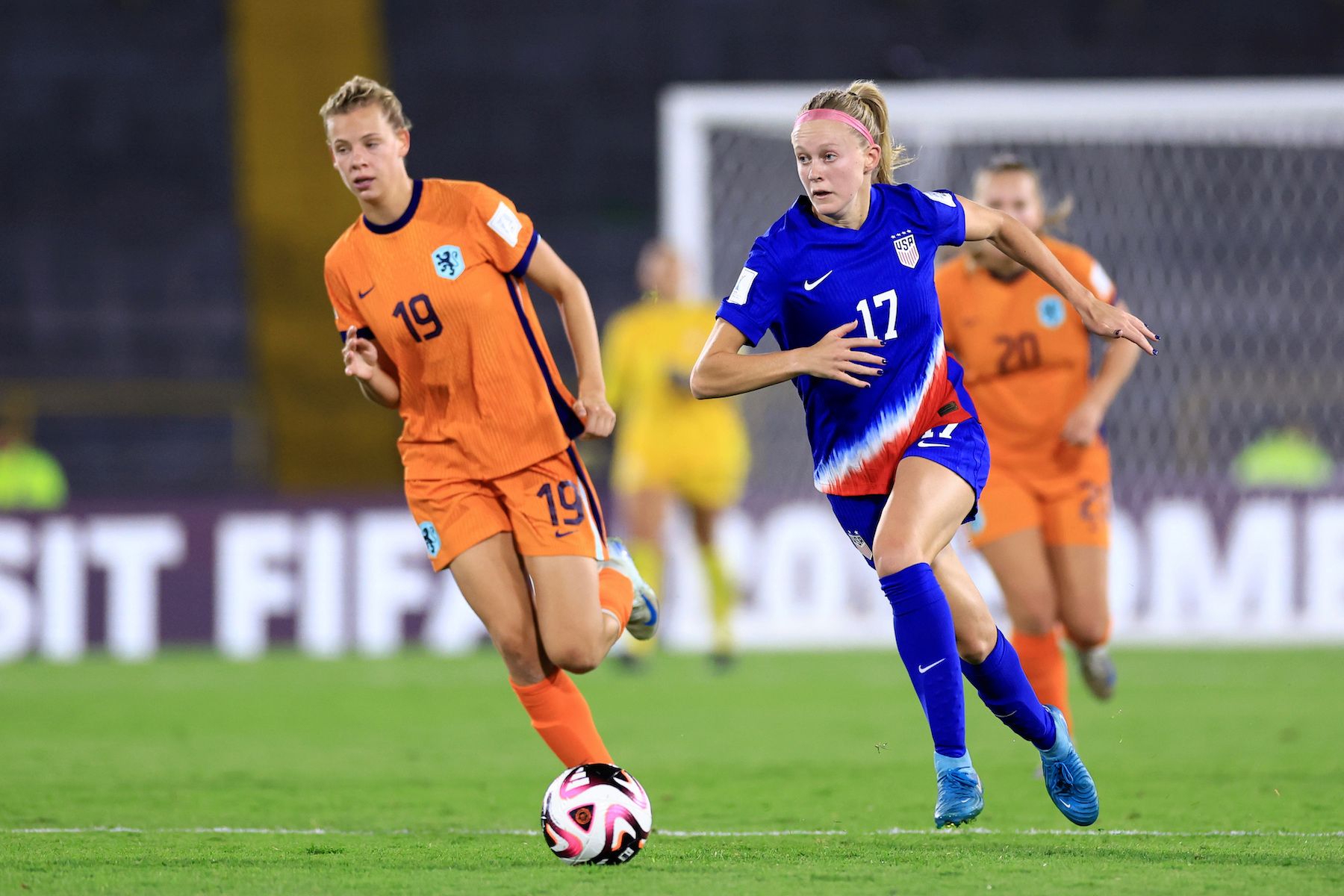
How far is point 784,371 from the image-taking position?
13.8 feet

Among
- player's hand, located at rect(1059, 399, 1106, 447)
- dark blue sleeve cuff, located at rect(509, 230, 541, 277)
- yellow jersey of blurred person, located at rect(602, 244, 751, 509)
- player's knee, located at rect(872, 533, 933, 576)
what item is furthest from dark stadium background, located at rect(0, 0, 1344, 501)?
player's knee, located at rect(872, 533, 933, 576)

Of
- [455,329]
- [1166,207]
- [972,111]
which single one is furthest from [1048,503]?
[1166,207]

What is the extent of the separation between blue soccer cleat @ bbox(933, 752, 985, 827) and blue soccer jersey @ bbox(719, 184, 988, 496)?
0.71m

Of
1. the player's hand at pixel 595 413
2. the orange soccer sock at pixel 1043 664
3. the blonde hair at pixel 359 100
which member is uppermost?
the blonde hair at pixel 359 100

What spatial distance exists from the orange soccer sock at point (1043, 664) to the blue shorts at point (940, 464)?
1.17 metres

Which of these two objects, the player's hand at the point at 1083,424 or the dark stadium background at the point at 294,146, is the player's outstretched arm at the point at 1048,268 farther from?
the dark stadium background at the point at 294,146

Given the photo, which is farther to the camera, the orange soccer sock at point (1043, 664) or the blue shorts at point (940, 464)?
the orange soccer sock at point (1043, 664)

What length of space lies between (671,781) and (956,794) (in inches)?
77.1

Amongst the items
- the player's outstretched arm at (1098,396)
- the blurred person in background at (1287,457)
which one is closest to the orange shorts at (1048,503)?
the player's outstretched arm at (1098,396)

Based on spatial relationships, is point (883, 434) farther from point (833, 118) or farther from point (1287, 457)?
point (1287, 457)

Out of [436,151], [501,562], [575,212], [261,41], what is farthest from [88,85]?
[501,562]

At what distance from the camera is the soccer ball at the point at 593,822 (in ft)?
13.9

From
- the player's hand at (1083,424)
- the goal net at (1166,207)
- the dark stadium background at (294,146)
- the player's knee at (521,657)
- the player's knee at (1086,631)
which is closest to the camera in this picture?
the player's knee at (521,657)

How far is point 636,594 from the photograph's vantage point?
5.13m
